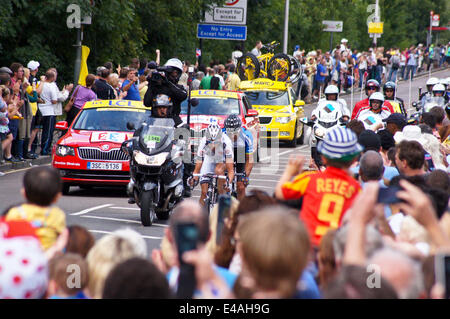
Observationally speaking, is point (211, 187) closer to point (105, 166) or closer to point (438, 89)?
point (105, 166)

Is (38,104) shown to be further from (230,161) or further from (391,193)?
(391,193)

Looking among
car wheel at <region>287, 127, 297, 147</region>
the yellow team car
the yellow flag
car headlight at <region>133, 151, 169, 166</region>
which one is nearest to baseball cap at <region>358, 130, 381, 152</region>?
car headlight at <region>133, 151, 169, 166</region>

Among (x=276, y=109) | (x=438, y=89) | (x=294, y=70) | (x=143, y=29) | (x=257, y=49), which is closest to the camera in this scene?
(x=438, y=89)

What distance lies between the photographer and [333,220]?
5.64 meters

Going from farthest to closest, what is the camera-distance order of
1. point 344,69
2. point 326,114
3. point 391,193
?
1. point 344,69
2. point 326,114
3. point 391,193

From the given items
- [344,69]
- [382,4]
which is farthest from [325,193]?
[382,4]

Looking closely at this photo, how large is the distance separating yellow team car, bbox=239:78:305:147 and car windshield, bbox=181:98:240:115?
4.46 m

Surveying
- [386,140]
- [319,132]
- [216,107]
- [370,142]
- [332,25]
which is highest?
[332,25]

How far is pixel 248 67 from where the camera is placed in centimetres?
2942

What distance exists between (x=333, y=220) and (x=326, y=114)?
10.4m

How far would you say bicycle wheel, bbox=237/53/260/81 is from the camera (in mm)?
29172

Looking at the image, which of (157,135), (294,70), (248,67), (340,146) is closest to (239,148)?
(157,135)

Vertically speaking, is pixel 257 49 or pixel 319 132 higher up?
pixel 257 49

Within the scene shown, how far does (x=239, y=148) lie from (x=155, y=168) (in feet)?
4.01
